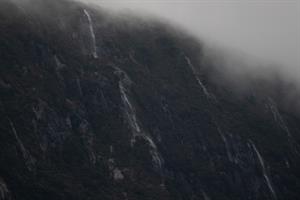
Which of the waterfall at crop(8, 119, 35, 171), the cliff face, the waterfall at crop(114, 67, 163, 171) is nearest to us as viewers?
the waterfall at crop(8, 119, 35, 171)

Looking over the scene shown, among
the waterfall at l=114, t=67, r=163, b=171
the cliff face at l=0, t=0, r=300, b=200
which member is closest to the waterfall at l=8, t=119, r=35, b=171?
the cliff face at l=0, t=0, r=300, b=200

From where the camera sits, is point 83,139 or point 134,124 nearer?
point 83,139

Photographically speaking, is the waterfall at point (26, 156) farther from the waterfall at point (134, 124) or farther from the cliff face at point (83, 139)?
the waterfall at point (134, 124)

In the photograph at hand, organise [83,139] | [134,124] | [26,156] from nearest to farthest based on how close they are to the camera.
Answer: [26,156]
[83,139]
[134,124]

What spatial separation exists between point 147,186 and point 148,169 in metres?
6.45

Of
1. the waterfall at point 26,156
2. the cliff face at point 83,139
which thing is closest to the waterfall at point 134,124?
the cliff face at point 83,139

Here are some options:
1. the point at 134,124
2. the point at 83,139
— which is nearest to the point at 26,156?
the point at 83,139

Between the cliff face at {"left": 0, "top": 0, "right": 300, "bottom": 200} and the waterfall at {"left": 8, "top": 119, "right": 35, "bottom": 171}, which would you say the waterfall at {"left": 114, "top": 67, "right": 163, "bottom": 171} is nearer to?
the cliff face at {"left": 0, "top": 0, "right": 300, "bottom": 200}

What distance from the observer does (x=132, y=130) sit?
621 feet

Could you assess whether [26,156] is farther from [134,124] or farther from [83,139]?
[134,124]

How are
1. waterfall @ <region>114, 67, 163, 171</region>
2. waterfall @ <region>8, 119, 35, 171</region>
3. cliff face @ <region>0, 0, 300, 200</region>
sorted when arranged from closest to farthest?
waterfall @ <region>8, 119, 35, 171</region>
cliff face @ <region>0, 0, 300, 200</region>
waterfall @ <region>114, 67, 163, 171</region>

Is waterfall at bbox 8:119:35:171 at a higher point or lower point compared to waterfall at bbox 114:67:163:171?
higher

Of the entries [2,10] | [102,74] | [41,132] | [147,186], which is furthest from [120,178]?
[2,10]

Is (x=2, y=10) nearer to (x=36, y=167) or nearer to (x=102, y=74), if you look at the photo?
(x=102, y=74)
